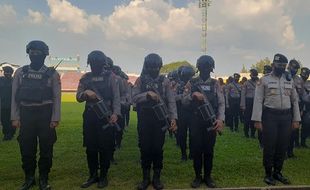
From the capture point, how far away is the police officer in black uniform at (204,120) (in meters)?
5.92

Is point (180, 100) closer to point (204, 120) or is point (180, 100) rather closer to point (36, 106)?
point (204, 120)

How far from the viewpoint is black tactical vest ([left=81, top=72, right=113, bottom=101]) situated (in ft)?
19.2

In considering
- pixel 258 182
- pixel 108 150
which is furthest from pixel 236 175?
pixel 108 150

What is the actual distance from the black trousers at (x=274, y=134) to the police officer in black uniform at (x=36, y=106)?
12.4 feet

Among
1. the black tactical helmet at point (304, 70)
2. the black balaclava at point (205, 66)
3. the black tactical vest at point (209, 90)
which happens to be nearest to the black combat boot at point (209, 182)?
the black tactical vest at point (209, 90)

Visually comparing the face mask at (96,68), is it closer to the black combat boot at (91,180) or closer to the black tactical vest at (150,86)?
the black tactical vest at (150,86)

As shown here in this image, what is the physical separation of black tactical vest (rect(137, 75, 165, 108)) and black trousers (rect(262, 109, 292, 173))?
205 cm

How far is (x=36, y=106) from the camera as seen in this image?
5445 millimetres

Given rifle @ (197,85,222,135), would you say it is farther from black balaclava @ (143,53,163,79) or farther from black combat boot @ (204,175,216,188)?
black balaclava @ (143,53,163,79)

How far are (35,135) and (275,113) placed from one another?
14.0 ft

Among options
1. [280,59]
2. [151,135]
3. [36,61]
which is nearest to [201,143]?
[151,135]

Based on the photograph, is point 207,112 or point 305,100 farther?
point 305,100

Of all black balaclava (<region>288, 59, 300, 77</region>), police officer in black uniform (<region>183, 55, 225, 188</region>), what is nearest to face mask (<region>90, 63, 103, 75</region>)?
police officer in black uniform (<region>183, 55, 225, 188</region>)

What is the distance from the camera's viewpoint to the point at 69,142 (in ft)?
34.7
